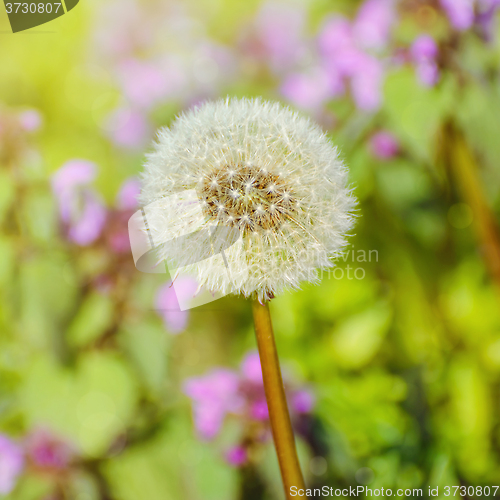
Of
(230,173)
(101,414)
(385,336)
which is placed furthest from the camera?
(385,336)

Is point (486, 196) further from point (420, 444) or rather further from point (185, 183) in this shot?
point (185, 183)

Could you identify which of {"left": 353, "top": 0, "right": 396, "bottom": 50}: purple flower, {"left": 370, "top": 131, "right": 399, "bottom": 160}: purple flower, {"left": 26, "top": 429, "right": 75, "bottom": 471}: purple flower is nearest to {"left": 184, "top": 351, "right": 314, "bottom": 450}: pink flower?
{"left": 26, "top": 429, "right": 75, "bottom": 471}: purple flower

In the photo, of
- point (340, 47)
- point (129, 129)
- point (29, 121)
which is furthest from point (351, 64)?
point (29, 121)

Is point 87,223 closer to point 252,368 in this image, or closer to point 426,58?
point 252,368

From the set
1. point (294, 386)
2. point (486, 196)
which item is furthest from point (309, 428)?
point (486, 196)

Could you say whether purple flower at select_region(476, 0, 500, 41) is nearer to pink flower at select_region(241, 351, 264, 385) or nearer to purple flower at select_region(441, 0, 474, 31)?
purple flower at select_region(441, 0, 474, 31)

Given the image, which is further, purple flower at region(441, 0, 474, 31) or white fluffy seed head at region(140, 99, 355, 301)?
purple flower at region(441, 0, 474, 31)
